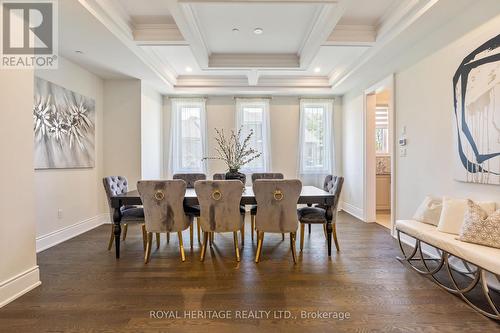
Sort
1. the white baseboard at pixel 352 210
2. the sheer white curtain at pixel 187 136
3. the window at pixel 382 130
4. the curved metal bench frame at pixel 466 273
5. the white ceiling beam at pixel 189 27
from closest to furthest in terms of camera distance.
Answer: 1. the curved metal bench frame at pixel 466 273
2. the white ceiling beam at pixel 189 27
3. the white baseboard at pixel 352 210
4. the sheer white curtain at pixel 187 136
5. the window at pixel 382 130

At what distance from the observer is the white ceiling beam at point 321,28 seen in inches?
107

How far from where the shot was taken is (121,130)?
4723mm

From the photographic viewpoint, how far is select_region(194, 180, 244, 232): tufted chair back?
9.14 ft

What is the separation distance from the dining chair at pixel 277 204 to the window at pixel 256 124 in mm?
2944

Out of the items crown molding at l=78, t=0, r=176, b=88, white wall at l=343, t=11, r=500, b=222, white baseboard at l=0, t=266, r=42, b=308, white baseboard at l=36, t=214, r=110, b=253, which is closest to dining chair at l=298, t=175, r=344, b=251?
white wall at l=343, t=11, r=500, b=222

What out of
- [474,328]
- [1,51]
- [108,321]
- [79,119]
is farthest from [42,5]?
[474,328]

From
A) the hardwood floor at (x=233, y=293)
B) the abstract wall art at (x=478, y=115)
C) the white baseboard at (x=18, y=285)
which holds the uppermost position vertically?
the abstract wall art at (x=478, y=115)

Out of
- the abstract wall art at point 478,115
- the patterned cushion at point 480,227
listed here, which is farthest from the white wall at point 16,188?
the abstract wall art at point 478,115

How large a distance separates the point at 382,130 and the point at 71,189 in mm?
6140

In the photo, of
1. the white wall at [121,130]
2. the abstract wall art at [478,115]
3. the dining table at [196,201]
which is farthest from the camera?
the white wall at [121,130]

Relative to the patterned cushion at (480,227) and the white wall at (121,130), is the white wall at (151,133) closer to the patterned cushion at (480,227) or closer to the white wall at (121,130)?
the white wall at (121,130)

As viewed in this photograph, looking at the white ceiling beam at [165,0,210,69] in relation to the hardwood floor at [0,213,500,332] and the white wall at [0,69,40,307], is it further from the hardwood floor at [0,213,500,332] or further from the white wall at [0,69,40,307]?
the hardwood floor at [0,213,500,332]

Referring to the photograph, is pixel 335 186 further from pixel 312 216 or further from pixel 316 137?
pixel 316 137

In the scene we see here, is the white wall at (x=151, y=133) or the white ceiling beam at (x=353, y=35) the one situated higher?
the white ceiling beam at (x=353, y=35)
